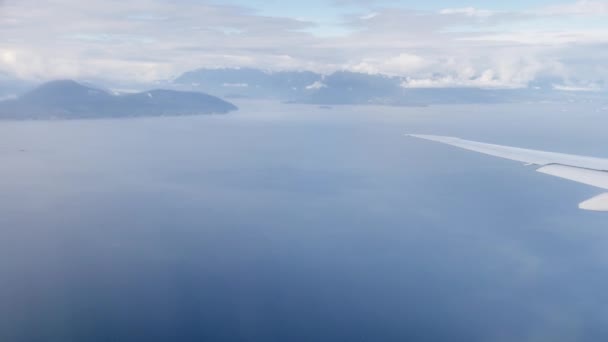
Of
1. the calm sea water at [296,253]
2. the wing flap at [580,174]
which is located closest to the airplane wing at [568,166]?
the wing flap at [580,174]

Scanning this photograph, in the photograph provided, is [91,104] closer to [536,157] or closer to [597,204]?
[536,157]

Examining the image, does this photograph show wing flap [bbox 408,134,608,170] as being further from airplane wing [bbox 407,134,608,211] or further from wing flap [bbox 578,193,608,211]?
wing flap [bbox 578,193,608,211]

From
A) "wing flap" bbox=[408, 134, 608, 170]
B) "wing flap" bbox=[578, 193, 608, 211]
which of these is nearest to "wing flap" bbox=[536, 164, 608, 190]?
"wing flap" bbox=[408, 134, 608, 170]

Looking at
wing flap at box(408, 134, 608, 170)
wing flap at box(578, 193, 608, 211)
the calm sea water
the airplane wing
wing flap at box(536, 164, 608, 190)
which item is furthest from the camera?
the calm sea water

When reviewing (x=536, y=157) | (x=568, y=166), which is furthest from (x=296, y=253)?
(x=568, y=166)

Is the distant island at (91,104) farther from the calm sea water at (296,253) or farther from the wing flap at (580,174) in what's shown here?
the wing flap at (580,174)

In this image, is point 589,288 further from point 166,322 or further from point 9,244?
point 9,244
